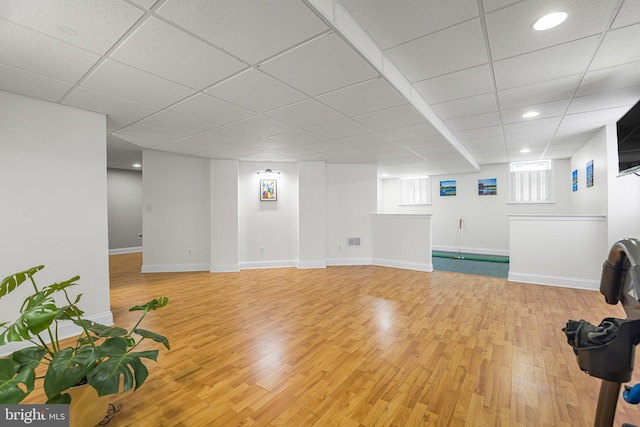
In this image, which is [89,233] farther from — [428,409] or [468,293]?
[468,293]

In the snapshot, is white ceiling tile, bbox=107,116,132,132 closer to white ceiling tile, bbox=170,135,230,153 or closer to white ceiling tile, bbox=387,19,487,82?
white ceiling tile, bbox=170,135,230,153

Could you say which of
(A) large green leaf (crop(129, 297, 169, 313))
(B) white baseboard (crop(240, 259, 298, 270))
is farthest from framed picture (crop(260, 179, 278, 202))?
(A) large green leaf (crop(129, 297, 169, 313))

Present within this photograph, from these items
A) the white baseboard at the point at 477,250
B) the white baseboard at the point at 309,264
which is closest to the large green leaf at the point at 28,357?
the white baseboard at the point at 309,264

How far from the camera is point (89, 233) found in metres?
3.04

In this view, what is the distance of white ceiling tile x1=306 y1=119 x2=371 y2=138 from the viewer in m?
3.56

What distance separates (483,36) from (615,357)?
6.95 feet

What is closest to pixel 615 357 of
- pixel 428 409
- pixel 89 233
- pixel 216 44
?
pixel 428 409

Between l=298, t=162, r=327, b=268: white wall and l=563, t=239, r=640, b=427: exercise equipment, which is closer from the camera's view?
l=563, t=239, r=640, b=427: exercise equipment

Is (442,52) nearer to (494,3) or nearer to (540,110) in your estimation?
(494,3)

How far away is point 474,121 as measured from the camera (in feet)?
12.7

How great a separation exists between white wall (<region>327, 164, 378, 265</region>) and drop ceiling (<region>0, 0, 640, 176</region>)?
265cm

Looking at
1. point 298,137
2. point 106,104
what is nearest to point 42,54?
point 106,104

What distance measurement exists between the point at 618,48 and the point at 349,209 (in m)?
5.03

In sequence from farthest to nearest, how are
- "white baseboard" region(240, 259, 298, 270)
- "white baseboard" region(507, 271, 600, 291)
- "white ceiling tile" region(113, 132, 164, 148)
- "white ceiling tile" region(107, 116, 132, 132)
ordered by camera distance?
1. "white baseboard" region(240, 259, 298, 270)
2. "white baseboard" region(507, 271, 600, 291)
3. "white ceiling tile" region(113, 132, 164, 148)
4. "white ceiling tile" region(107, 116, 132, 132)
